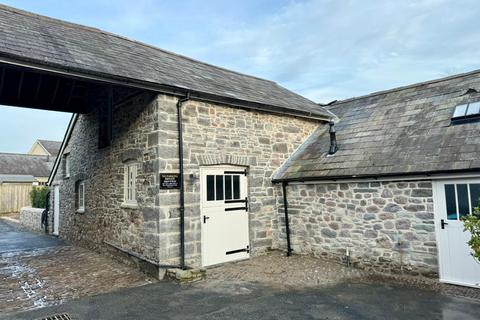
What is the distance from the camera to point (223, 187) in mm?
8414

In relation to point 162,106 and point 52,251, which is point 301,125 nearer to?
point 162,106

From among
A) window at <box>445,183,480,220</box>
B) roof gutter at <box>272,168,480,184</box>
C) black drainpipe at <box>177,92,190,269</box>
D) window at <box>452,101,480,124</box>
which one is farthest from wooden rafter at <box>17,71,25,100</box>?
window at <box>452,101,480,124</box>

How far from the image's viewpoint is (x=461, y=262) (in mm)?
6184

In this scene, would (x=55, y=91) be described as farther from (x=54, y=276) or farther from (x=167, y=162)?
(x=54, y=276)

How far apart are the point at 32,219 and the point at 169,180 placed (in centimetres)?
1507

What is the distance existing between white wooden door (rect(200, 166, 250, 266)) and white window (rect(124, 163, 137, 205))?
187 cm

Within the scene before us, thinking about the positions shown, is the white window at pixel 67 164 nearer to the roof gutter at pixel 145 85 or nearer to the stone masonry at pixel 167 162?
the stone masonry at pixel 167 162

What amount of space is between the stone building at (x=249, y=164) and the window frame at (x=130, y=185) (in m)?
0.05

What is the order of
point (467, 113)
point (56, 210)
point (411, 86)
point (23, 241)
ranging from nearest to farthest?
1. point (467, 113)
2. point (411, 86)
3. point (23, 241)
4. point (56, 210)

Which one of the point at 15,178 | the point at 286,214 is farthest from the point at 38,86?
the point at 15,178

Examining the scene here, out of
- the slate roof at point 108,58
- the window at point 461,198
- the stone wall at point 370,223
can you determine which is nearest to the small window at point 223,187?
the stone wall at point 370,223

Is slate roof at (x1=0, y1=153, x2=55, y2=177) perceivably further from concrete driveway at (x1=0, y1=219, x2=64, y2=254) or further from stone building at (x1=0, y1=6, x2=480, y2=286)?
stone building at (x1=0, y1=6, x2=480, y2=286)

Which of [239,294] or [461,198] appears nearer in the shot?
[239,294]

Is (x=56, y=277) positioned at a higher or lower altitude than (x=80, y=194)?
lower
